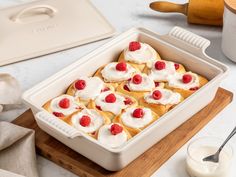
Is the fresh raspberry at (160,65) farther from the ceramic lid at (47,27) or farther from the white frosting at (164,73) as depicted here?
the ceramic lid at (47,27)

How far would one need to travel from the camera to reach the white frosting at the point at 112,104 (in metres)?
1.49

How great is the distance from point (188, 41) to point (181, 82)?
0.13 metres

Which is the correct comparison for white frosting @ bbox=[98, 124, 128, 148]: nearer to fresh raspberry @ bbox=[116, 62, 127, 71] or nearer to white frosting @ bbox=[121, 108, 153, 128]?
white frosting @ bbox=[121, 108, 153, 128]

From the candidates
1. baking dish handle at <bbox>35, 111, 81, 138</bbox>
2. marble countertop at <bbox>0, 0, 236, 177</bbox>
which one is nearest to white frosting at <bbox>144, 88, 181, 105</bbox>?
marble countertop at <bbox>0, 0, 236, 177</bbox>

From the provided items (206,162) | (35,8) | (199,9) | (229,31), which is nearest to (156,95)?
(206,162)

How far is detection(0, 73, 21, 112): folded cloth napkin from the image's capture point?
1.56 metres

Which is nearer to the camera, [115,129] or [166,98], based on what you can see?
[115,129]

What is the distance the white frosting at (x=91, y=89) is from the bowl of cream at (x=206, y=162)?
294 mm

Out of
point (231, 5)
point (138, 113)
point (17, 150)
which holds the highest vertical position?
point (231, 5)

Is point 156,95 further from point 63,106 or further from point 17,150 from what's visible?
point 17,150

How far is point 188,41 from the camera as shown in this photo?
1.63 meters

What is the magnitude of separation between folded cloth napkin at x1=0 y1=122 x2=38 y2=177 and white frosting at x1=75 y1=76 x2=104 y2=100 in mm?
168

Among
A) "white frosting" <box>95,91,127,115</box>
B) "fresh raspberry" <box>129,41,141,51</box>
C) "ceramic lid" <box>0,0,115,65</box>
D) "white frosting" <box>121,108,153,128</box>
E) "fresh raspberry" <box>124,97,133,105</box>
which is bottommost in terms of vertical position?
"ceramic lid" <box>0,0,115,65</box>

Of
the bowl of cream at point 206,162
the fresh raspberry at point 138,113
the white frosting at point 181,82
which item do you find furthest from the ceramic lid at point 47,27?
the bowl of cream at point 206,162
